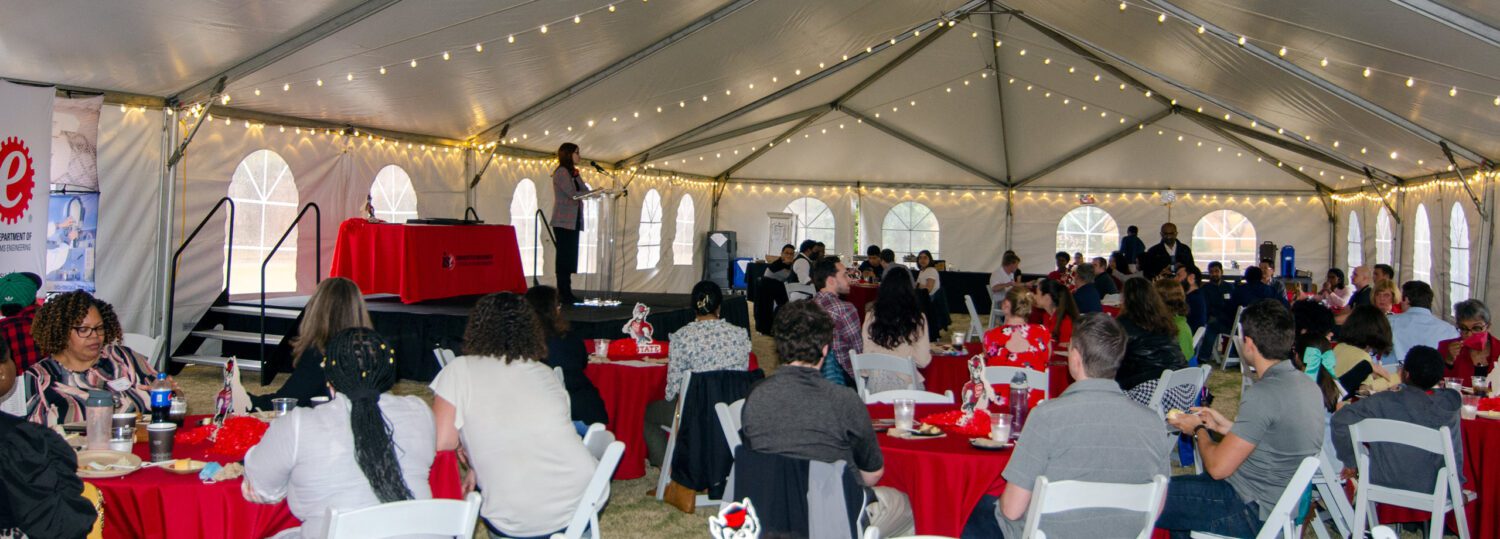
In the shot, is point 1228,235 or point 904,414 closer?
point 904,414

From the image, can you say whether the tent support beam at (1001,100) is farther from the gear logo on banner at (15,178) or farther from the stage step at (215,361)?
the gear logo on banner at (15,178)

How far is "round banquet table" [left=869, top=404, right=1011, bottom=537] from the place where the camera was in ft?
12.3

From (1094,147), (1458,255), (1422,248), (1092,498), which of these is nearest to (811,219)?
(1094,147)

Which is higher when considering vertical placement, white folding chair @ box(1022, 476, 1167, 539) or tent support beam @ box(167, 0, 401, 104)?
tent support beam @ box(167, 0, 401, 104)

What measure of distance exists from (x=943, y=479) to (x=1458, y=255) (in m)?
12.5

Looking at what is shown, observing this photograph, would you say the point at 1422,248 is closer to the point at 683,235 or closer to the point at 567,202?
the point at 683,235

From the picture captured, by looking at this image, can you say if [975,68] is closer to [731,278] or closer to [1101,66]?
[1101,66]

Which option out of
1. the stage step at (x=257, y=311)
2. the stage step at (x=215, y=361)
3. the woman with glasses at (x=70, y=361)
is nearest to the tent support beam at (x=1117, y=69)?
the stage step at (x=257, y=311)

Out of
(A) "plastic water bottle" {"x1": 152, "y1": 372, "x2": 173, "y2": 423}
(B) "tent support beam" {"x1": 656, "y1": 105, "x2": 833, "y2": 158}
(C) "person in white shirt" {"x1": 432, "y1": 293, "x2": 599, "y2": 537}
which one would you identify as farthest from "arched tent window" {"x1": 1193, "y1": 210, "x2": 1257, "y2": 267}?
(A) "plastic water bottle" {"x1": 152, "y1": 372, "x2": 173, "y2": 423}

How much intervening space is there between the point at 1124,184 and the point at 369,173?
13.3m

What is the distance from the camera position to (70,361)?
3.98 m

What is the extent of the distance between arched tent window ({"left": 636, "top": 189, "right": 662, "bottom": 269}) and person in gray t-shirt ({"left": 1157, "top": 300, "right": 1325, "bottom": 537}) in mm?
14769

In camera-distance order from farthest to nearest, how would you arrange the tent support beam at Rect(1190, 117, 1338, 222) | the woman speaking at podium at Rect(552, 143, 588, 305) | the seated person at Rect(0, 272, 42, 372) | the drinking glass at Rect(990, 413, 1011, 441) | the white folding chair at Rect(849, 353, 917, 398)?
the tent support beam at Rect(1190, 117, 1338, 222) < the woman speaking at podium at Rect(552, 143, 588, 305) < the white folding chair at Rect(849, 353, 917, 398) < the seated person at Rect(0, 272, 42, 372) < the drinking glass at Rect(990, 413, 1011, 441)

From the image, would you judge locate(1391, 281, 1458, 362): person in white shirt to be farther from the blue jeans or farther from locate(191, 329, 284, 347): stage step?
locate(191, 329, 284, 347): stage step
